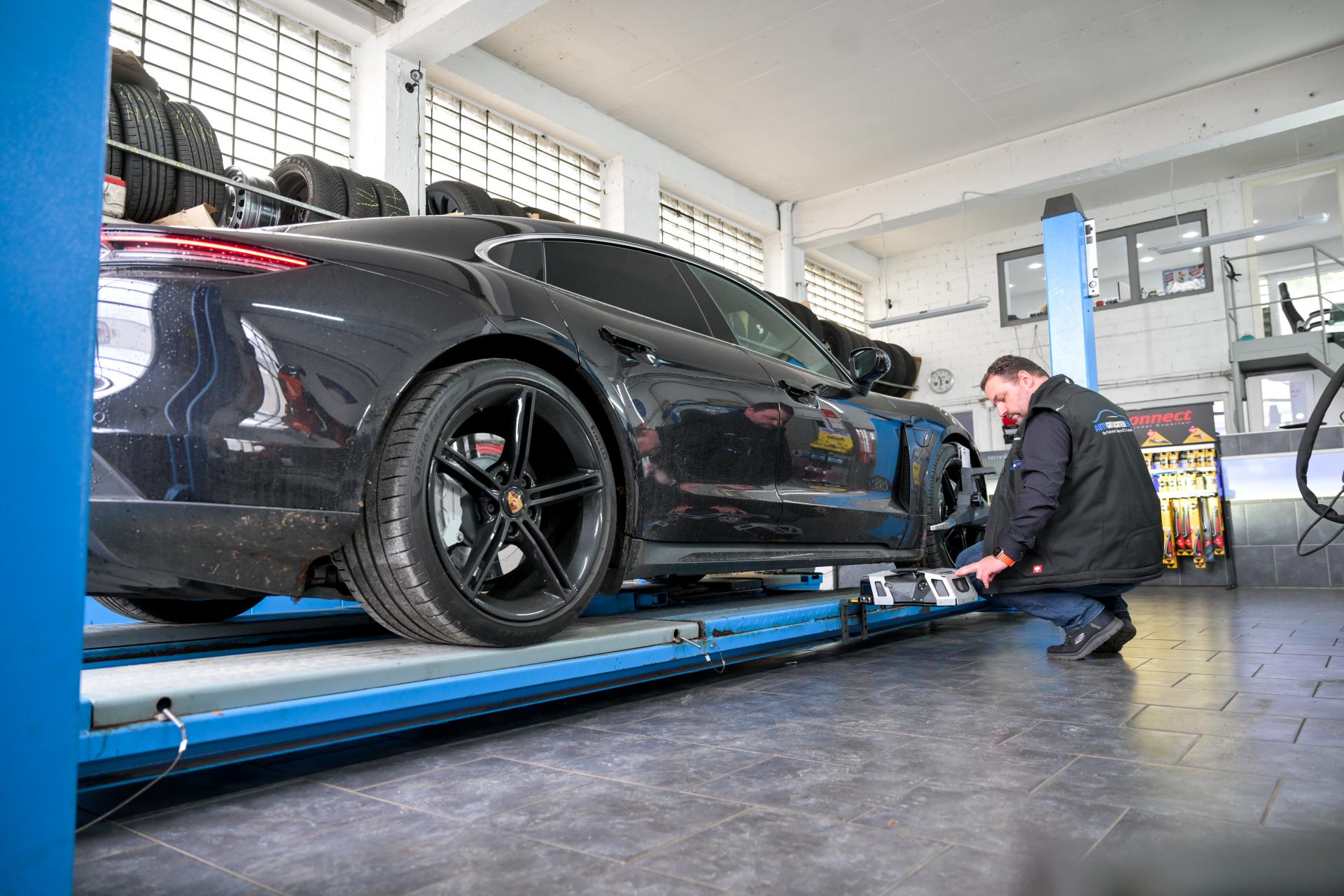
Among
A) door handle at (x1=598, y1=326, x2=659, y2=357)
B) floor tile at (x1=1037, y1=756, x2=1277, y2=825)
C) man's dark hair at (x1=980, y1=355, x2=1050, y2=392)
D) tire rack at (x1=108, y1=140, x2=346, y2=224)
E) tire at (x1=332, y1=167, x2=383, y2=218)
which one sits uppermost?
tire at (x1=332, y1=167, x2=383, y2=218)

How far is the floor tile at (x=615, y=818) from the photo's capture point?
1442 mm

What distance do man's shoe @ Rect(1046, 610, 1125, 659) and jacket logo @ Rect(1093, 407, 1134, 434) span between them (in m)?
0.71

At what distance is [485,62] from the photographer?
375 inches

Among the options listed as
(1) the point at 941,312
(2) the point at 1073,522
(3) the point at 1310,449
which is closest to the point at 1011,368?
(2) the point at 1073,522

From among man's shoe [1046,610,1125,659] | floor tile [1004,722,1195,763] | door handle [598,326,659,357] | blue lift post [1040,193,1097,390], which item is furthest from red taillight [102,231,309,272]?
blue lift post [1040,193,1097,390]

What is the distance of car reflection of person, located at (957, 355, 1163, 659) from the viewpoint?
11.0ft

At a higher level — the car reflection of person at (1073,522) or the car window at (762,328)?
the car window at (762,328)

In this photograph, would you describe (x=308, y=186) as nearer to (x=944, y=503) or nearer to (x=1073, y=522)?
(x=944, y=503)

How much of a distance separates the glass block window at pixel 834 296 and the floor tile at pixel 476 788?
45.9 feet

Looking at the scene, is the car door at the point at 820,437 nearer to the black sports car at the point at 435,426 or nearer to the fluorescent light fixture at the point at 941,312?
the black sports car at the point at 435,426

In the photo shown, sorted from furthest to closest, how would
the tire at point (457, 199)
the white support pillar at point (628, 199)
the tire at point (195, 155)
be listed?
1. the white support pillar at point (628, 199)
2. the tire at point (457, 199)
3. the tire at point (195, 155)

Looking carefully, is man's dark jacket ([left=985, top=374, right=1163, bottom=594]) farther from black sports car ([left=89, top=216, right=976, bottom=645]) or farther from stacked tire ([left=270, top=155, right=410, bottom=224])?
stacked tire ([left=270, top=155, right=410, bottom=224])

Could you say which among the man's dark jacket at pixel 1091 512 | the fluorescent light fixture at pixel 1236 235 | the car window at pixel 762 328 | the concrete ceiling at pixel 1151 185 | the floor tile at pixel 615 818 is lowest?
the floor tile at pixel 615 818

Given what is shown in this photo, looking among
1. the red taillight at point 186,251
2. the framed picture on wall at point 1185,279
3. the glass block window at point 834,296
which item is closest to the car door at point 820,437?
the red taillight at point 186,251
